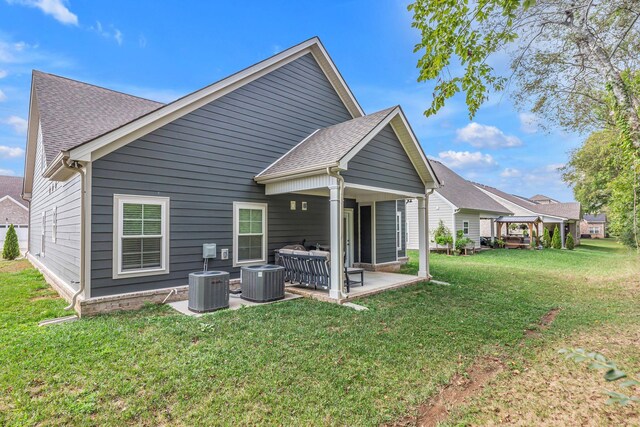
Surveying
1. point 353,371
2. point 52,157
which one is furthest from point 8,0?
point 353,371

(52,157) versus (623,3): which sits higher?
(623,3)

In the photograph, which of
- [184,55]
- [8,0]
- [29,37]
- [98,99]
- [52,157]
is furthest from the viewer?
[184,55]

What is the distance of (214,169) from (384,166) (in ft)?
13.6

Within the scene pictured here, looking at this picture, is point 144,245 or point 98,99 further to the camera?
point 98,99

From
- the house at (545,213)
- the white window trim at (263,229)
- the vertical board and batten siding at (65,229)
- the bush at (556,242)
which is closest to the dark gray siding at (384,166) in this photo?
the white window trim at (263,229)

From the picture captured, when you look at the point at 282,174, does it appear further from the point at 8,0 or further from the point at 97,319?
the point at 8,0

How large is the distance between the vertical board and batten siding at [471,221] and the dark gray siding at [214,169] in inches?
555

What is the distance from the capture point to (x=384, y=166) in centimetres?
816

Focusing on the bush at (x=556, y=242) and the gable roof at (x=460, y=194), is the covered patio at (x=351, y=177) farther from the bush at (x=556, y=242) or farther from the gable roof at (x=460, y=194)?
the bush at (x=556, y=242)

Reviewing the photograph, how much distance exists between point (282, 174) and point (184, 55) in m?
12.2

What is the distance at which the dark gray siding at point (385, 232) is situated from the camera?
37.4 feet

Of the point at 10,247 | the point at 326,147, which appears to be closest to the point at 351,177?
the point at 326,147

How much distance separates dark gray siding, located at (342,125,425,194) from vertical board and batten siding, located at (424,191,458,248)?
12.5 meters

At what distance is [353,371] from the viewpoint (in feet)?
12.7
